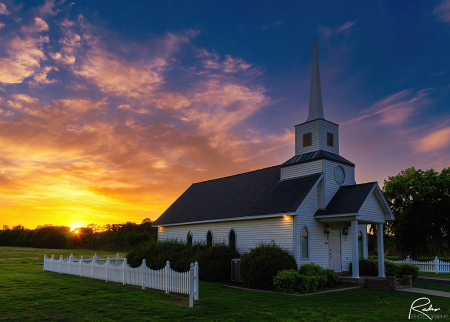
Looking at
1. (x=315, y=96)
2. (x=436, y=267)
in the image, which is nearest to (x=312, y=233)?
(x=315, y=96)

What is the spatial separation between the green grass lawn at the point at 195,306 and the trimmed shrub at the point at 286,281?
48.6 inches

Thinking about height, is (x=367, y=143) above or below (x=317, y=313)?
above

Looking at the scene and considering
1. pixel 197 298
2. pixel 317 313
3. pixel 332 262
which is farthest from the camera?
pixel 332 262

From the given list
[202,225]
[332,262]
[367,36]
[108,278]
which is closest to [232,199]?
[202,225]

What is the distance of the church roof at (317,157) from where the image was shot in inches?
872

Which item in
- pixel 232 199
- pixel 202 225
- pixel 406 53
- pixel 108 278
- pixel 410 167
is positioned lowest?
pixel 108 278

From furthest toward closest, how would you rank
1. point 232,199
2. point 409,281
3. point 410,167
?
point 410,167 → point 232,199 → point 409,281

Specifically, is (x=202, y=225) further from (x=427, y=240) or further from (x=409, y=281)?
(x=427, y=240)

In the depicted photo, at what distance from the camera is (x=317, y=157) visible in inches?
867

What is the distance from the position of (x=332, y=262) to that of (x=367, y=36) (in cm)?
1464

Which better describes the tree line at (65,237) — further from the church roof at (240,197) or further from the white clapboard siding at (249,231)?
the white clapboard siding at (249,231)

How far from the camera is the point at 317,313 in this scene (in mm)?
10742

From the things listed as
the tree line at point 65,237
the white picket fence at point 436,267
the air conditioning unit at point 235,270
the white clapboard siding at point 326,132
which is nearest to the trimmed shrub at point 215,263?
the air conditioning unit at point 235,270

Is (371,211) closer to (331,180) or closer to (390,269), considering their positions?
(331,180)
